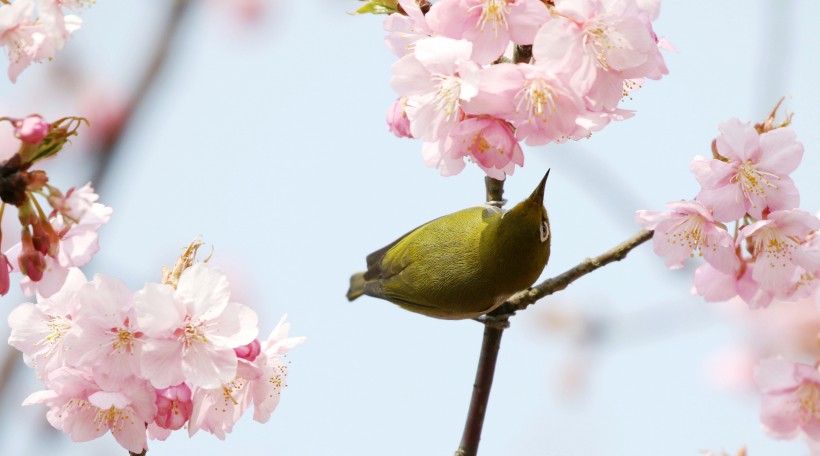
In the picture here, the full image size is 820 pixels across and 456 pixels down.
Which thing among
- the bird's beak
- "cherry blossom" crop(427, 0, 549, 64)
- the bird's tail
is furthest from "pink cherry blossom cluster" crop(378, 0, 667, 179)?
the bird's tail

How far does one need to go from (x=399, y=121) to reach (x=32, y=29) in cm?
108

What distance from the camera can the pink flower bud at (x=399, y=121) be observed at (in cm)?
276

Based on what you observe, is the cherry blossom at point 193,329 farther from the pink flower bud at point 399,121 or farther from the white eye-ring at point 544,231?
the white eye-ring at point 544,231

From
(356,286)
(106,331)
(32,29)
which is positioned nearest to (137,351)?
(106,331)

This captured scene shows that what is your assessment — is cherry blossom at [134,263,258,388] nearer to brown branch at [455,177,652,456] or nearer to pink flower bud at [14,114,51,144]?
pink flower bud at [14,114,51,144]

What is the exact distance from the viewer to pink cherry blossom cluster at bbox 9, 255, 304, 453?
2.11 meters

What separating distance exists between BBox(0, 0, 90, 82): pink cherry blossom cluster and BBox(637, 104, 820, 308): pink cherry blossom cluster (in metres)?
1.65

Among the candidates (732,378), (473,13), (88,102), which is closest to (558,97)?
(473,13)

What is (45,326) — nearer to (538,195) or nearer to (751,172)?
(538,195)

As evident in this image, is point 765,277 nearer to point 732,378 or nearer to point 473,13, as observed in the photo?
point 473,13

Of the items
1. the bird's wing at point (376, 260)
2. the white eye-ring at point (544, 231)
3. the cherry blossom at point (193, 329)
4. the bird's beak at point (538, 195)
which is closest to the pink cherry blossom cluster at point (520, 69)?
the cherry blossom at point (193, 329)

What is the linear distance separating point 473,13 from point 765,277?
121 centimetres

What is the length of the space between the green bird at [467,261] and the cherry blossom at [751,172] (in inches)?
30.2

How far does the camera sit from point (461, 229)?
12.4 feet
